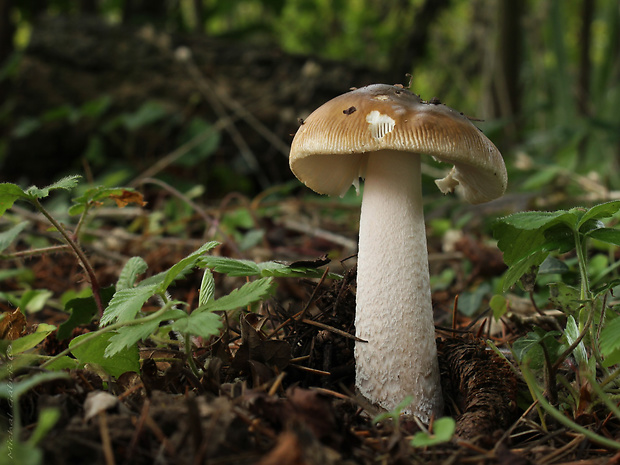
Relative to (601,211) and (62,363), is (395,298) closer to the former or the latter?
(601,211)

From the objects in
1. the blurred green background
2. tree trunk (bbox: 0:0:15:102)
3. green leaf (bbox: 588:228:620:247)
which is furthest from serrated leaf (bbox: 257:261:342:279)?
tree trunk (bbox: 0:0:15:102)

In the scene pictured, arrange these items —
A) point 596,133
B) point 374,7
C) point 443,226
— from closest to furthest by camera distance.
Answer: point 443,226 < point 596,133 < point 374,7

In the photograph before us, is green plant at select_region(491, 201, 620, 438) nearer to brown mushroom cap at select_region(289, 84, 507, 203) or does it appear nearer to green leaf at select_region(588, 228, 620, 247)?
green leaf at select_region(588, 228, 620, 247)

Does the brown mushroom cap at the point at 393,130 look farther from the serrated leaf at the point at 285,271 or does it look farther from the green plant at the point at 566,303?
the serrated leaf at the point at 285,271

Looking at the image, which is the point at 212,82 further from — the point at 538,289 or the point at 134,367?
the point at 134,367

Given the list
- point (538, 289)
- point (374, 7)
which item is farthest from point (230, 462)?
point (374, 7)

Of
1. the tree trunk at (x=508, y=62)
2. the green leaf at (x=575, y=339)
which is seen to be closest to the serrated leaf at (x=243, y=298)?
the green leaf at (x=575, y=339)
